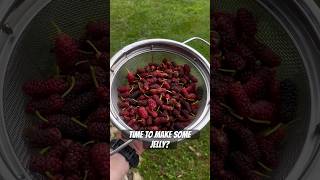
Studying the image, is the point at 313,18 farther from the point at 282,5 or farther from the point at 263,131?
the point at 263,131

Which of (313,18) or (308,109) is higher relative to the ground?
(313,18)

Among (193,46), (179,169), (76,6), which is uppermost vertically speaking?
(76,6)

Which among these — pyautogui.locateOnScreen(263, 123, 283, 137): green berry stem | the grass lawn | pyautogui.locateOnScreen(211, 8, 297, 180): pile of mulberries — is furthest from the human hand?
pyautogui.locateOnScreen(263, 123, 283, 137): green berry stem

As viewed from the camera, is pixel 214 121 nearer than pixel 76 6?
Yes

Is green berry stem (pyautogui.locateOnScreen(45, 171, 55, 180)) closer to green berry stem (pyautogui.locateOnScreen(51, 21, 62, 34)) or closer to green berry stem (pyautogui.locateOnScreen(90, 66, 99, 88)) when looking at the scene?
green berry stem (pyautogui.locateOnScreen(90, 66, 99, 88))

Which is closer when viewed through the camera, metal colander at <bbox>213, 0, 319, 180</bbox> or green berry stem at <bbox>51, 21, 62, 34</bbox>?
metal colander at <bbox>213, 0, 319, 180</bbox>

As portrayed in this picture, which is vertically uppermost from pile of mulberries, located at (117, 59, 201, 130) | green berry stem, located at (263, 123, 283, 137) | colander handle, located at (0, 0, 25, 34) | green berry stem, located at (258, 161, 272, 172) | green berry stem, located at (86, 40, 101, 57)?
colander handle, located at (0, 0, 25, 34)

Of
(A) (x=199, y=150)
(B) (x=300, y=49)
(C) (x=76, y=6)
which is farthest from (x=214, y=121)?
(C) (x=76, y=6)
